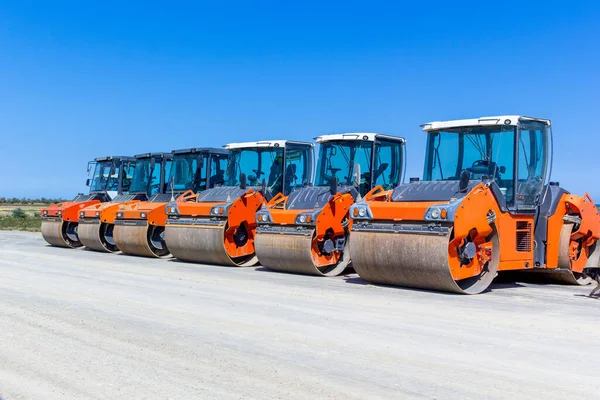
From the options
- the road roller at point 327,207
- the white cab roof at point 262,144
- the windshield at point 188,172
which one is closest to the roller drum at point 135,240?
the windshield at point 188,172

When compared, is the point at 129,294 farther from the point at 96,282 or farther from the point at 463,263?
the point at 463,263

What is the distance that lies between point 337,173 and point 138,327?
296 inches

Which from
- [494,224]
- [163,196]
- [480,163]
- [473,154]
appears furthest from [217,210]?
[494,224]

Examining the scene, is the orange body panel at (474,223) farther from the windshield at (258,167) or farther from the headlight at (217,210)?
the windshield at (258,167)

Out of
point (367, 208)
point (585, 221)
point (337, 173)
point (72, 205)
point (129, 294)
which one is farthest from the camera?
point (72, 205)

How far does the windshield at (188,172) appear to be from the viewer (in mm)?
18266

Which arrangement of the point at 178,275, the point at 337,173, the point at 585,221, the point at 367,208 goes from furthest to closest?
the point at 337,173, the point at 178,275, the point at 585,221, the point at 367,208

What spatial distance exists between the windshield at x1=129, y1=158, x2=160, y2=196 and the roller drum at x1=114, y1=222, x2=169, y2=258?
199 cm

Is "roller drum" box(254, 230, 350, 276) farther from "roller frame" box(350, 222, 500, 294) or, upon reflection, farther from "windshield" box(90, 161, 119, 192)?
"windshield" box(90, 161, 119, 192)

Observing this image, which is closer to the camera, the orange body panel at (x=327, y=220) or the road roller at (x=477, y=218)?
the road roller at (x=477, y=218)

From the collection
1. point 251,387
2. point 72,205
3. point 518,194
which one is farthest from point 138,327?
point 72,205

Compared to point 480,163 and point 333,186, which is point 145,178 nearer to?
point 333,186

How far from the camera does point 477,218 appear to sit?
10.5 m

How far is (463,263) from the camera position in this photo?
1059cm
